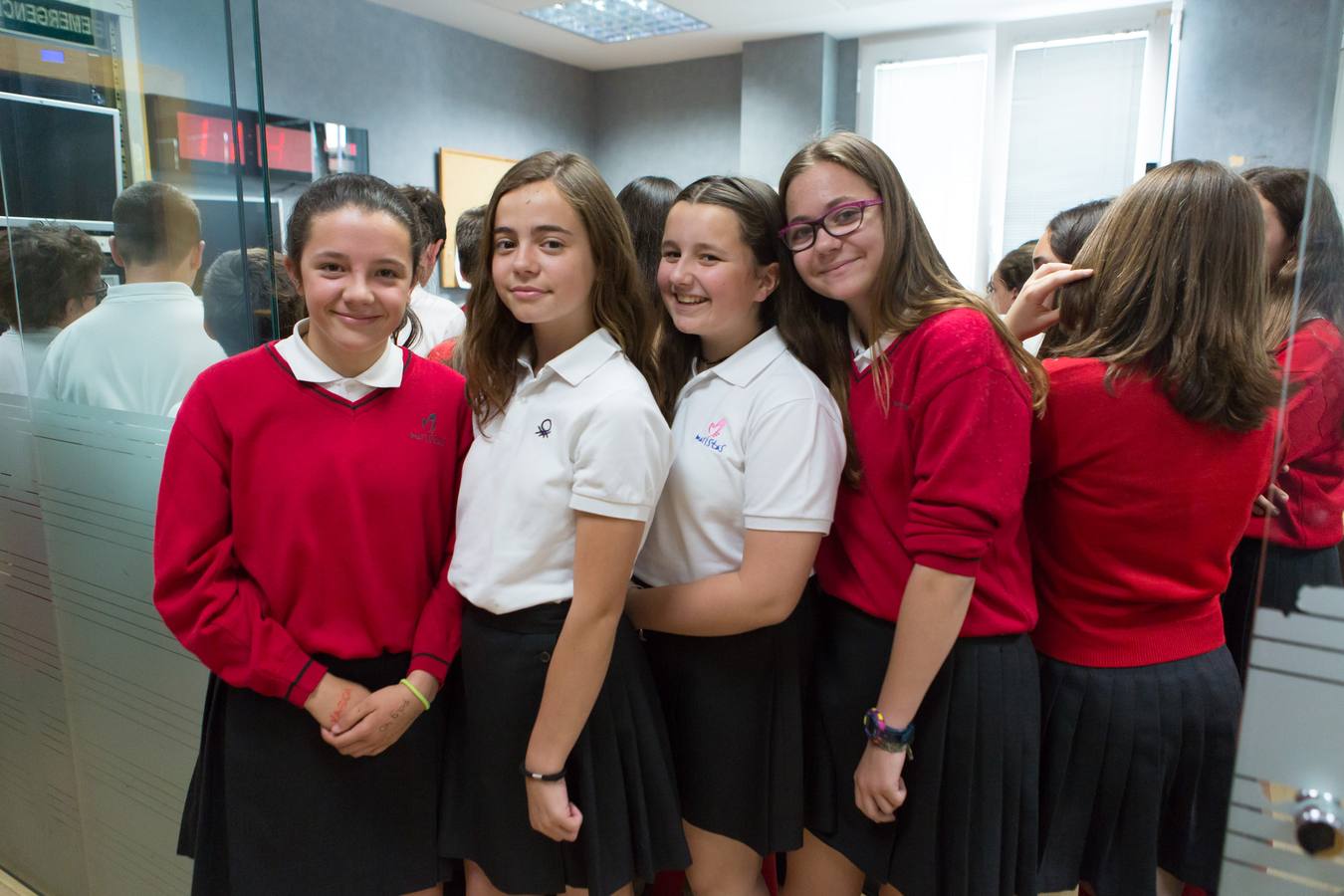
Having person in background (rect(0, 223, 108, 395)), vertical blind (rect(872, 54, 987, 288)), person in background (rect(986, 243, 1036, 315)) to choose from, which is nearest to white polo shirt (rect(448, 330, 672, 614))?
person in background (rect(0, 223, 108, 395))

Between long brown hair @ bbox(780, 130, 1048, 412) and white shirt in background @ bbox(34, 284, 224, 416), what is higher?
long brown hair @ bbox(780, 130, 1048, 412)

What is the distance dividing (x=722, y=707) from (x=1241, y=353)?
2.86 ft

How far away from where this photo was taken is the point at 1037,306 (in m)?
1.46

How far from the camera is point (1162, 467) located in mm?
1216

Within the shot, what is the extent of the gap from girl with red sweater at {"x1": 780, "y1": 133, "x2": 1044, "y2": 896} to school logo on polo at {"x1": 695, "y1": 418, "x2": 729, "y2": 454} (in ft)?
0.65

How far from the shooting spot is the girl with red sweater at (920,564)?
1.15 m

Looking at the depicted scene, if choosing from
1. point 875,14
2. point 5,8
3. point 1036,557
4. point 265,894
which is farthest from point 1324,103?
point 875,14

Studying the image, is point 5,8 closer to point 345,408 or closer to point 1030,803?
point 345,408

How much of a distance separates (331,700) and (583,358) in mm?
585

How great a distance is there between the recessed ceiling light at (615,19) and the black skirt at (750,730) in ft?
14.7

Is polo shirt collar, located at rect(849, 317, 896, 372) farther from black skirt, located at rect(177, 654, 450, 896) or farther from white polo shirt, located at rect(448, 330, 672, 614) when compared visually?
black skirt, located at rect(177, 654, 450, 896)

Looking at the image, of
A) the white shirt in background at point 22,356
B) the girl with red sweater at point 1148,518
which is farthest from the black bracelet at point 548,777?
the white shirt in background at point 22,356

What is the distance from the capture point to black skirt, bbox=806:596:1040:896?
48.3 inches

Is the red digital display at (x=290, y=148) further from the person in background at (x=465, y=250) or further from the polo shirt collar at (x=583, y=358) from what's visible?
the polo shirt collar at (x=583, y=358)
